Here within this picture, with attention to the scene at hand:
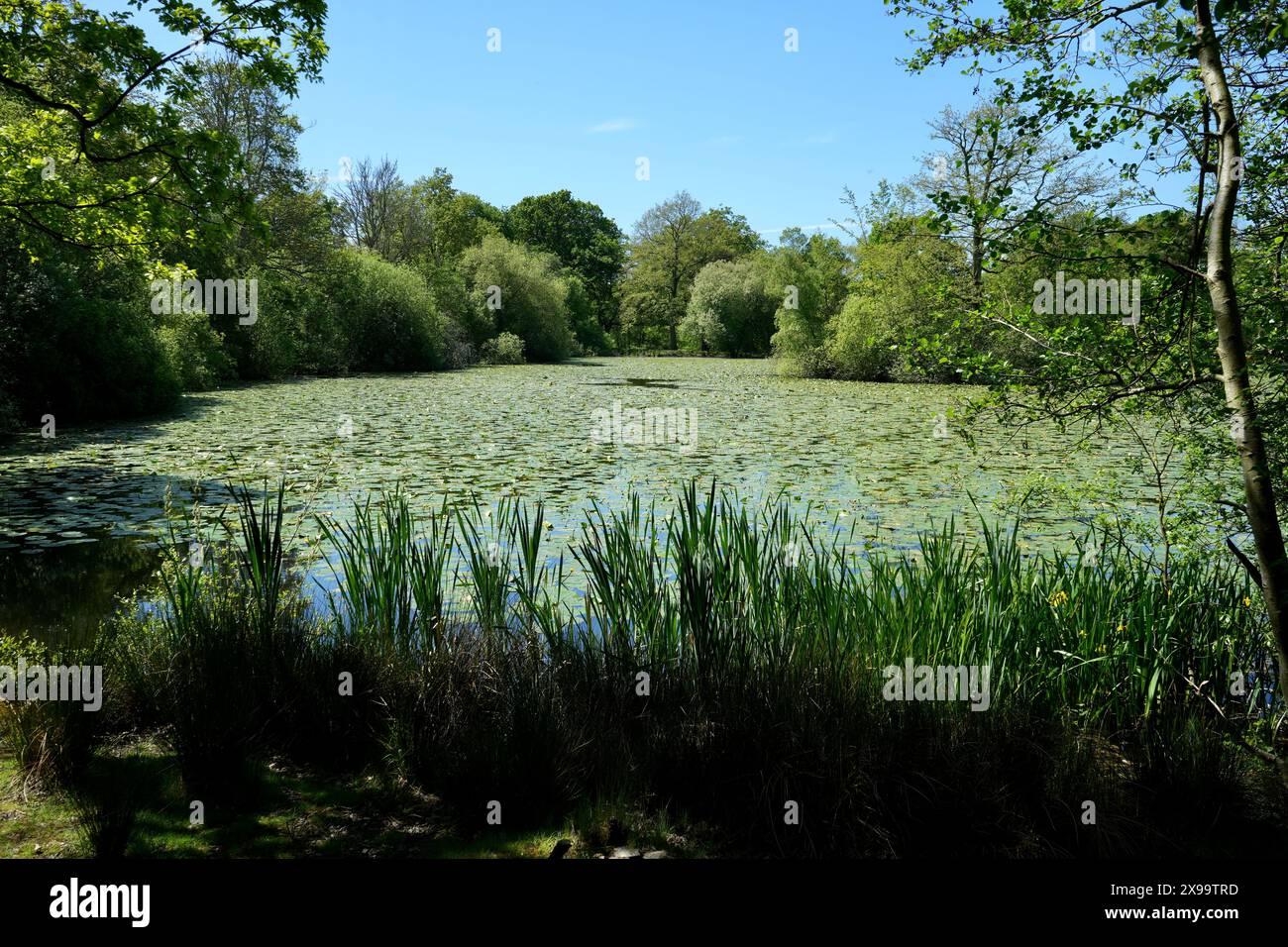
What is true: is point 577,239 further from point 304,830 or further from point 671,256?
point 304,830

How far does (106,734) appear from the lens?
3.38 m

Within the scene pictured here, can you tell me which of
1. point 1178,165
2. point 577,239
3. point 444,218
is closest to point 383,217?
point 444,218

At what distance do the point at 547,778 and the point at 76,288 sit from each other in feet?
→ 49.6

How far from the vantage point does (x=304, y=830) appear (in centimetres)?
271

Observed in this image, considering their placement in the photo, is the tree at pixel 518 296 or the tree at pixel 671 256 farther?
the tree at pixel 671 256

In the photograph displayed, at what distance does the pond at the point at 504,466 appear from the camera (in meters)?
6.42

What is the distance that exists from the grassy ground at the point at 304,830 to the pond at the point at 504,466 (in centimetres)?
181

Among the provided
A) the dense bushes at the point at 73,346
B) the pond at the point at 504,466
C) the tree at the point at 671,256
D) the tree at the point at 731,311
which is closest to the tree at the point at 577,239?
the tree at the point at 671,256

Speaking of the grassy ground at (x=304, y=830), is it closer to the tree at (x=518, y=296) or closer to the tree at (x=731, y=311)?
the tree at (x=518, y=296)

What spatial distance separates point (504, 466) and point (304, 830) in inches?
297

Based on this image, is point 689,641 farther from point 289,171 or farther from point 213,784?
point 289,171

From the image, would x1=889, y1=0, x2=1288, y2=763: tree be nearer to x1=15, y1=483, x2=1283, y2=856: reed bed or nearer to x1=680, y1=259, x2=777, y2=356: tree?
x1=15, y1=483, x2=1283, y2=856: reed bed

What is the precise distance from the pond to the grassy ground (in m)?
1.81
